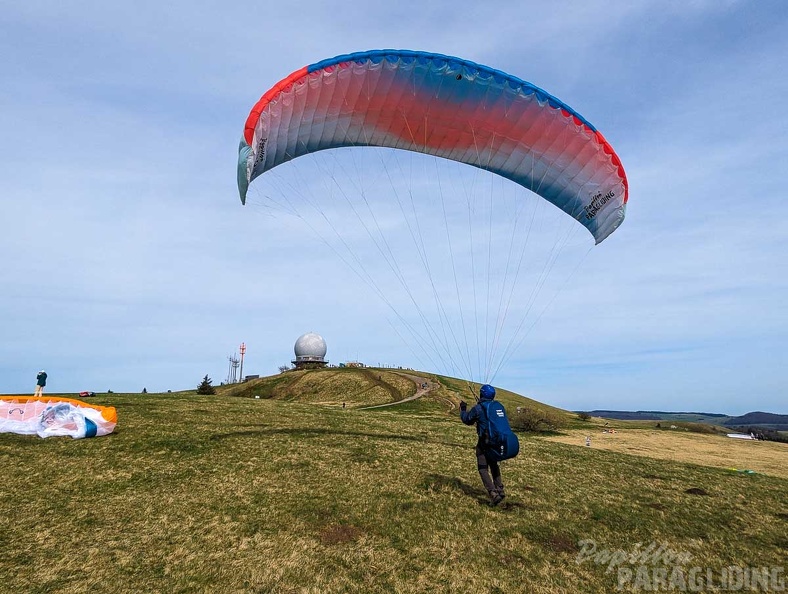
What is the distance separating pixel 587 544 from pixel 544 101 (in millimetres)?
12347

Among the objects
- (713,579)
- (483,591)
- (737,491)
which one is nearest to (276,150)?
(483,591)

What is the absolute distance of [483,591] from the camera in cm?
645

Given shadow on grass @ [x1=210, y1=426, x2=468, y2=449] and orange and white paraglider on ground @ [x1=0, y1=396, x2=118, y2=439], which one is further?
shadow on grass @ [x1=210, y1=426, x2=468, y2=449]

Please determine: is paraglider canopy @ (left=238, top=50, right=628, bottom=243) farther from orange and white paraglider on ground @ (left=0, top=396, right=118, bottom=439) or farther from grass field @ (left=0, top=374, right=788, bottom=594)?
grass field @ (left=0, top=374, right=788, bottom=594)

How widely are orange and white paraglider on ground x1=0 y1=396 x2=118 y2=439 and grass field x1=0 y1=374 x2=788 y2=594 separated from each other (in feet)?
1.61

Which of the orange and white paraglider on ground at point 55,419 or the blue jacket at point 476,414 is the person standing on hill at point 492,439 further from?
the orange and white paraglider on ground at point 55,419

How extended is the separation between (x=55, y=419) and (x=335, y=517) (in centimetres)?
1032

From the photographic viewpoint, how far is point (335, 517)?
8.58 metres

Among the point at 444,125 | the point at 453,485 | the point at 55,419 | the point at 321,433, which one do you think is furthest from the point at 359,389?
the point at 453,485

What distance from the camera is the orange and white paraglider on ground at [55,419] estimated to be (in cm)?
1355

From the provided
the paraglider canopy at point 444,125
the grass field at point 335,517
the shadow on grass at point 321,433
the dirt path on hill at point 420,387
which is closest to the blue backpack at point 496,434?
the grass field at point 335,517

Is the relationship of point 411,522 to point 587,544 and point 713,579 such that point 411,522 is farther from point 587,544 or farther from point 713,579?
point 713,579

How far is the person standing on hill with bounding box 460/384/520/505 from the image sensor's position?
9.23 metres

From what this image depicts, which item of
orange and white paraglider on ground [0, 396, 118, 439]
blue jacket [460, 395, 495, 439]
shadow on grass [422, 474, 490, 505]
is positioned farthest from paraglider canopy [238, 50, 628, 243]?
shadow on grass [422, 474, 490, 505]
